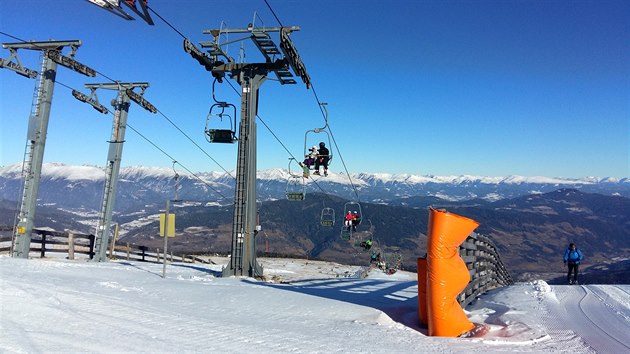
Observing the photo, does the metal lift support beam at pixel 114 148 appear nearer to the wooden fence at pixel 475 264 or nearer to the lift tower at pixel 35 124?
the lift tower at pixel 35 124

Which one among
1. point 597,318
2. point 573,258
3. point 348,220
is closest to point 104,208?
point 348,220

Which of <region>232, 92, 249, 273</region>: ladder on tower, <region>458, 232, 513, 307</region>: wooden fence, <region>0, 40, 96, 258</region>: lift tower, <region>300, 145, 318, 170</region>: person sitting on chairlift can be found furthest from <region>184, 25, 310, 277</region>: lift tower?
<region>458, 232, 513, 307</region>: wooden fence

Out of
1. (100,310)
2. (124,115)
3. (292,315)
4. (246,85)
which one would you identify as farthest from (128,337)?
(124,115)

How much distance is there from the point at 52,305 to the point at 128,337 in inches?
72.7

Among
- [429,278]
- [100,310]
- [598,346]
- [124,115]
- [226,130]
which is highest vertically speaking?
[124,115]

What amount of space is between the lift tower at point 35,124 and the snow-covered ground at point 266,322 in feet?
27.9

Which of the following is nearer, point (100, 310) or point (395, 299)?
point (100, 310)

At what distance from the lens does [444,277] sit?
21.2 feet

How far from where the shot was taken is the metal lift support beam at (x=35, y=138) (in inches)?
625

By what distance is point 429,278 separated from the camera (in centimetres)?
657

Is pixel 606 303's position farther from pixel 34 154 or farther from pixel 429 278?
pixel 34 154

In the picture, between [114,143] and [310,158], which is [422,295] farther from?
[114,143]

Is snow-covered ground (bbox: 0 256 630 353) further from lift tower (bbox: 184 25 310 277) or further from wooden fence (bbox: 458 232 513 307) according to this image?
lift tower (bbox: 184 25 310 277)

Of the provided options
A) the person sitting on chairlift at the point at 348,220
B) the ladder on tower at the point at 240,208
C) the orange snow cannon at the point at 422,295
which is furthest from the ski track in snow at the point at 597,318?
the person sitting on chairlift at the point at 348,220
